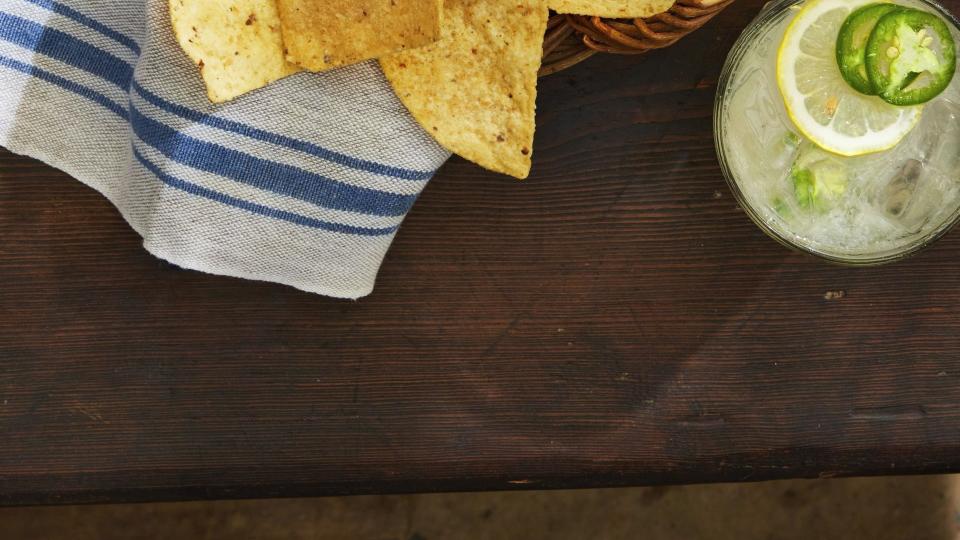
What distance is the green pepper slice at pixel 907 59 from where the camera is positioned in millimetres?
903

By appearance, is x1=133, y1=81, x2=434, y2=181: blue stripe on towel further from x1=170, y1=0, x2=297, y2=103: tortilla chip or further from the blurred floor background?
the blurred floor background

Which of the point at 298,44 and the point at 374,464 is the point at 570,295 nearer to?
the point at 374,464

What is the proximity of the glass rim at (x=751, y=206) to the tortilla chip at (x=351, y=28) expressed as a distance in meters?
0.39

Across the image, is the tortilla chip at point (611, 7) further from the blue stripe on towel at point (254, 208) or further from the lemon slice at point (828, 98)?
the blue stripe on towel at point (254, 208)

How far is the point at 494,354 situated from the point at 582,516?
0.74 m

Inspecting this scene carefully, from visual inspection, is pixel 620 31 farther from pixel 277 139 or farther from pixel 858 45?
pixel 277 139

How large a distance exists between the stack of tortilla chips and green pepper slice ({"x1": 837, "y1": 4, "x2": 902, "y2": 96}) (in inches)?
8.1

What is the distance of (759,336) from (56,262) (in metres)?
0.97

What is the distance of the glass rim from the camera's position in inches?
40.4

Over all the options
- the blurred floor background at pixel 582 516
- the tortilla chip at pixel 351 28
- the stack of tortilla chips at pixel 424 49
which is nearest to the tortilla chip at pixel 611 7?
the stack of tortilla chips at pixel 424 49

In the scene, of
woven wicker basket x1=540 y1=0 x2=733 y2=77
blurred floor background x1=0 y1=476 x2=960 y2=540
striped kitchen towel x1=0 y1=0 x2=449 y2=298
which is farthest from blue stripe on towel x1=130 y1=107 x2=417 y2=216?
blurred floor background x1=0 y1=476 x2=960 y2=540

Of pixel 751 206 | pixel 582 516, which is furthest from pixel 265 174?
pixel 582 516

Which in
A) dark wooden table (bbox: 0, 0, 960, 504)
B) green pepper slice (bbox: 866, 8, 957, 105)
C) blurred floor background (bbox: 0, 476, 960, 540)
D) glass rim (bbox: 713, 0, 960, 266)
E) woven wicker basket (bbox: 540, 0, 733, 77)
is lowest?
blurred floor background (bbox: 0, 476, 960, 540)

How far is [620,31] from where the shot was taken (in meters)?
0.94
